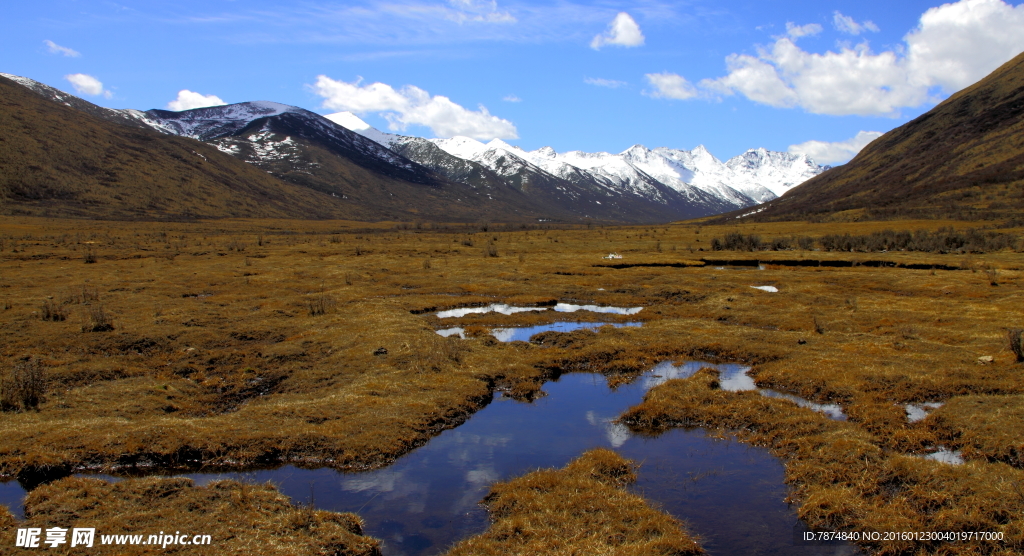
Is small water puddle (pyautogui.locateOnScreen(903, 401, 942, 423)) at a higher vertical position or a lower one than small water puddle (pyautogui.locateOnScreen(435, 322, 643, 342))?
lower

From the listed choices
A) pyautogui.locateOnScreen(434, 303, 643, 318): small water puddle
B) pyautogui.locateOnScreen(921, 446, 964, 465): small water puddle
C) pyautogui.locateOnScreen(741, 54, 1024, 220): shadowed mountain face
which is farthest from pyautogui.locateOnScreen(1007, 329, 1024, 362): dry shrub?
pyautogui.locateOnScreen(741, 54, 1024, 220): shadowed mountain face

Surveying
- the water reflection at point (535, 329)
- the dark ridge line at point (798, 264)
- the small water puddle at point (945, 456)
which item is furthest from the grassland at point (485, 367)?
the dark ridge line at point (798, 264)

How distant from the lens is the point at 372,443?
1583 cm

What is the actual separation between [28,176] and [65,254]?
148 meters

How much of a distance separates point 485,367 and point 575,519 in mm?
11887

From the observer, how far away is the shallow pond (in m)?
12.0

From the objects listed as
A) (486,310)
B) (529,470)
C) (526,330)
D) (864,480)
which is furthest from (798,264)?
(529,470)

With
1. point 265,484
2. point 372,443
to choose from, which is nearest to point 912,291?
point 372,443

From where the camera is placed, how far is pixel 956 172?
15012 centimetres

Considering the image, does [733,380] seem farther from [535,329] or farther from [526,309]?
[526,309]

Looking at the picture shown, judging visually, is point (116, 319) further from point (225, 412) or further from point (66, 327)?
point (225, 412)

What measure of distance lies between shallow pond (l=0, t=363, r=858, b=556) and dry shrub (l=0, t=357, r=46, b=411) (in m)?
7.80

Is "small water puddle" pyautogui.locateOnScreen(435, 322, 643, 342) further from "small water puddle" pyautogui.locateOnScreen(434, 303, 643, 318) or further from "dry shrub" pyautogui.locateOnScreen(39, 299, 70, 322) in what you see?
"dry shrub" pyautogui.locateOnScreen(39, 299, 70, 322)

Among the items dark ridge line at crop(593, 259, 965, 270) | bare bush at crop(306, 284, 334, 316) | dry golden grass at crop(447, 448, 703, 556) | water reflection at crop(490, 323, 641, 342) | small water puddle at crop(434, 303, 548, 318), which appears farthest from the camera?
dark ridge line at crop(593, 259, 965, 270)
